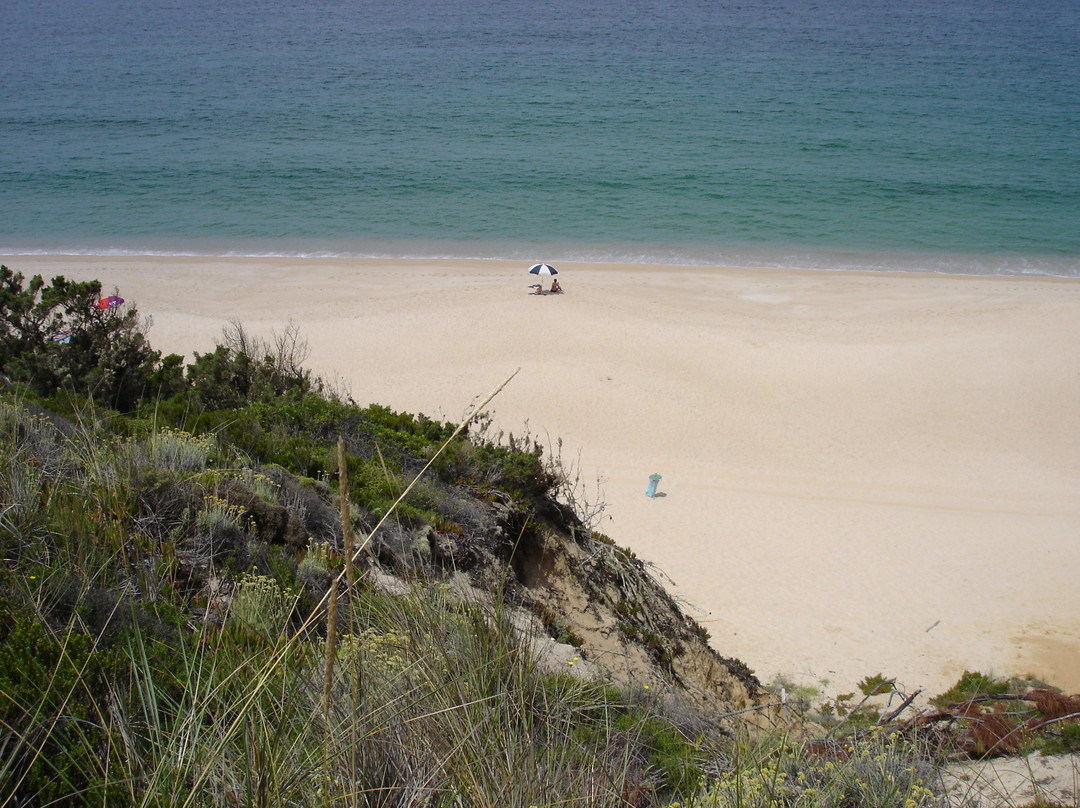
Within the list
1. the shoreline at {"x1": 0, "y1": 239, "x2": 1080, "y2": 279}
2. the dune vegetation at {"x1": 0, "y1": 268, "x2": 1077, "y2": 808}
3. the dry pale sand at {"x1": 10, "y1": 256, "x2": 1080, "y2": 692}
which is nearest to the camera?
the dune vegetation at {"x1": 0, "y1": 268, "x2": 1077, "y2": 808}

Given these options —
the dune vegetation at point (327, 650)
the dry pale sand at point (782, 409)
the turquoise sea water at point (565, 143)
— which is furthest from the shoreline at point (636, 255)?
the dune vegetation at point (327, 650)

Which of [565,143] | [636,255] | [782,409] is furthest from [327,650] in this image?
[565,143]

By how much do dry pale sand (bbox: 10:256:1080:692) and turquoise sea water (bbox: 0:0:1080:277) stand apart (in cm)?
363

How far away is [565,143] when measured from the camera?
40.3 m

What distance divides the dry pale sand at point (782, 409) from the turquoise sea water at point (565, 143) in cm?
363

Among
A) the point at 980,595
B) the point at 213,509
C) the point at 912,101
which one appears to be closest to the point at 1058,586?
the point at 980,595

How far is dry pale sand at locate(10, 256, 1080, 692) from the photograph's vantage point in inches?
367

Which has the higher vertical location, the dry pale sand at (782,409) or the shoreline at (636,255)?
the shoreline at (636,255)

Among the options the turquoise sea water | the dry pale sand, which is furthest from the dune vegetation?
the turquoise sea water

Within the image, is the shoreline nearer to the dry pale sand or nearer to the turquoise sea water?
the turquoise sea water

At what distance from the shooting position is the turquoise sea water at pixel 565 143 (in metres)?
28.4

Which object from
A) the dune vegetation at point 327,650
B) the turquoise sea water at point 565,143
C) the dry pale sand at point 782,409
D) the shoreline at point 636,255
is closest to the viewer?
the dune vegetation at point 327,650

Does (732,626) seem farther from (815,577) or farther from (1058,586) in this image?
(1058,586)

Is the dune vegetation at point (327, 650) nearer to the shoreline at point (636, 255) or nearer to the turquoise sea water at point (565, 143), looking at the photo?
the shoreline at point (636, 255)
